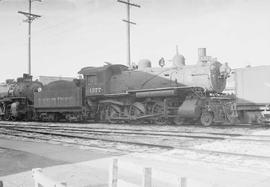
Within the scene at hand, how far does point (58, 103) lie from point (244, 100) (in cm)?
1138

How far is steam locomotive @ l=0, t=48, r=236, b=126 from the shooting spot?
16.5 meters

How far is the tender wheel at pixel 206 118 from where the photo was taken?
1623cm

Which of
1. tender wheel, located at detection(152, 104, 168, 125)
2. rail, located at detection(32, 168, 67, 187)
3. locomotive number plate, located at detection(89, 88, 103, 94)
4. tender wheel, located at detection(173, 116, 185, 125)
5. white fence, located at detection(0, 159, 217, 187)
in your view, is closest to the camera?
white fence, located at detection(0, 159, 217, 187)

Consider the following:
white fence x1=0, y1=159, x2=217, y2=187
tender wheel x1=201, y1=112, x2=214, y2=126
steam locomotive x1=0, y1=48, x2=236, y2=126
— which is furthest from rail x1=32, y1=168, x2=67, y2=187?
tender wheel x1=201, y1=112, x2=214, y2=126

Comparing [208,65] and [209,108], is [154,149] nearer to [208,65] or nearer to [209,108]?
[209,108]

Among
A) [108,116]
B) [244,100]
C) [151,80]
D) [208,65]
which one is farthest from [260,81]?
[108,116]

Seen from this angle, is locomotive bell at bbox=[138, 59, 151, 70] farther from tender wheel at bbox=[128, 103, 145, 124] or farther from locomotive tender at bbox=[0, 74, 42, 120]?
locomotive tender at bbox=[0, 74, 42, 120]

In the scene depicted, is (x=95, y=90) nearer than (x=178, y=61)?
No

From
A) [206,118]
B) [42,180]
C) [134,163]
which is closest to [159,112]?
[206,118]

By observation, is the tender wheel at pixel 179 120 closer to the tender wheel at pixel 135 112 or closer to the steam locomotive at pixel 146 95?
the steam locomotive at pixel 146 95

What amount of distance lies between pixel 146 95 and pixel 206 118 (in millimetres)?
3268

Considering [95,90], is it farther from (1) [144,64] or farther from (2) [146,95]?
(2) [146,95]

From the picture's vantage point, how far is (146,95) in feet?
58.1

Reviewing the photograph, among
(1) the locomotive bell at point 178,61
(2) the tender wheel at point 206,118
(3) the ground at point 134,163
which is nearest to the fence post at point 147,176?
(3) the ground at point 134,163
